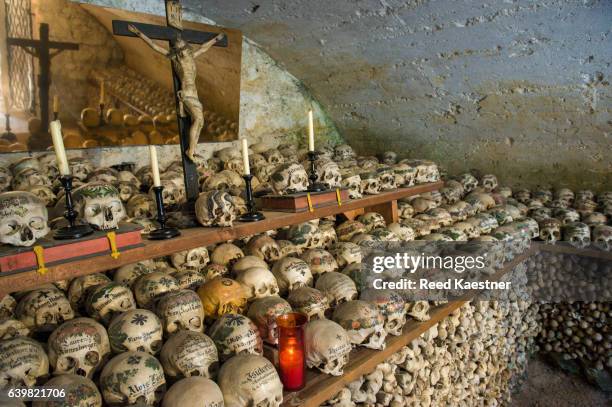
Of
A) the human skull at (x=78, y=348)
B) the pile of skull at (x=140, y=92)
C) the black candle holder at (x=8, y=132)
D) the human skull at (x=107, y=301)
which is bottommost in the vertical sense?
the human skull at (x=78, y=348)

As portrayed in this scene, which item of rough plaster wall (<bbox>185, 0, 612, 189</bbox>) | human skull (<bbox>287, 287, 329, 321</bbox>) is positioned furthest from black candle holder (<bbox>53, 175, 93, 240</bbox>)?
rough plaster wall (<bbox>185, 0, 612, 189</bbox>)

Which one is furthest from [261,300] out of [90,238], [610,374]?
[610,374]

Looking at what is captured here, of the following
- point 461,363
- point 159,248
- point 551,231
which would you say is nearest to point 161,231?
point 159,248

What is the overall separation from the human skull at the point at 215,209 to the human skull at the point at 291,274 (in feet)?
1.34

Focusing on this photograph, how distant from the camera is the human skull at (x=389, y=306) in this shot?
200 centimetres

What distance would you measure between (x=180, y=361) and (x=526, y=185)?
11.5ft

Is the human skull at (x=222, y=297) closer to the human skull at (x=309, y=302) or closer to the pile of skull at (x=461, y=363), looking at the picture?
the human skull at (x=309, y=302)

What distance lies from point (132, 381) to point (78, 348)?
0.22 m

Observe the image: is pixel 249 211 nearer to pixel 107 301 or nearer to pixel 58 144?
pixel 107 301

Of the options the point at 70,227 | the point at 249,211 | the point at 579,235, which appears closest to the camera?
the point at 70,227

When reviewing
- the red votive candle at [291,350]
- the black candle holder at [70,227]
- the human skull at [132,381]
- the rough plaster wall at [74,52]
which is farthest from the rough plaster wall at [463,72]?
the human skull at [132,381]

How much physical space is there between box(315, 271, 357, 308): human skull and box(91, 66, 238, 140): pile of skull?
4.97ft

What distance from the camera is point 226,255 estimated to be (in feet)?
6.82

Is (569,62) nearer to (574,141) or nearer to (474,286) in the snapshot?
(574,141)
